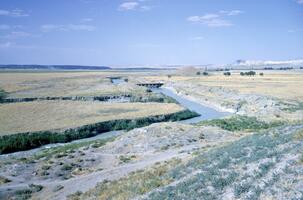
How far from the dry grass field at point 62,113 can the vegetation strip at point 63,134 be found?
69.6 inches

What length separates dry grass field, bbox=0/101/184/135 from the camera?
4806 centimetres

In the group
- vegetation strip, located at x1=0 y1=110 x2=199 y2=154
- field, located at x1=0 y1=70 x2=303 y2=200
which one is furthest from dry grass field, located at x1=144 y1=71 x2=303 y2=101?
vegetation strip, located at x1=0 y1=110 x2=199 y2=154

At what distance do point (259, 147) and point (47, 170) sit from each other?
16.6 metres

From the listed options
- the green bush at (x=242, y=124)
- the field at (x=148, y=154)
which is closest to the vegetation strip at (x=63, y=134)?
the field at (x=148, y=154)

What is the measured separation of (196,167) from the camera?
19703 millimetres

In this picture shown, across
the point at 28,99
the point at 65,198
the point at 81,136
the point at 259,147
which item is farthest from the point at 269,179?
the point at 28,99

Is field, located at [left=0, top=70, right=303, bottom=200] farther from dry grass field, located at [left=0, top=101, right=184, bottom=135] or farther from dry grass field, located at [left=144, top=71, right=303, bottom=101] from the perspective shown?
dry grass field, located at [left=144, top=71, right=303, bottom=101]

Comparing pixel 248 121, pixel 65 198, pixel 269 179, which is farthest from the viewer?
pixel 248 121

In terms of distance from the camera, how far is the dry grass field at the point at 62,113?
48062 millimetres

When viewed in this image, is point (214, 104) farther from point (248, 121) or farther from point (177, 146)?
point (177, 146)

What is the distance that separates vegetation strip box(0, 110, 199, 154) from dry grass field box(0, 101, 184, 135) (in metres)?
1.77

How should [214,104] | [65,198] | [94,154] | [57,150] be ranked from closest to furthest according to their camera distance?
[65,198], [94,154], [57,150], [214,104]

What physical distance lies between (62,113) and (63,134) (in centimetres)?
1551

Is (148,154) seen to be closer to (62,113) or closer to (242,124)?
(242,124)
